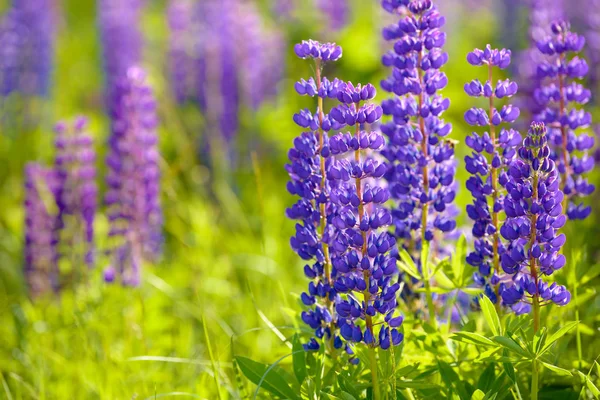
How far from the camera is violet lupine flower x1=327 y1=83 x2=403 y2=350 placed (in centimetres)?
212

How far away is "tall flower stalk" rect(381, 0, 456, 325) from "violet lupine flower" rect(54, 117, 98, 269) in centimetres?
197

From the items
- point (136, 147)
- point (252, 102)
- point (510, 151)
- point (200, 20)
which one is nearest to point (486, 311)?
point (510, 151)

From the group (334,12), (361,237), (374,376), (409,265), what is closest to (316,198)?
(361,237)

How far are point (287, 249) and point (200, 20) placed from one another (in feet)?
12.0

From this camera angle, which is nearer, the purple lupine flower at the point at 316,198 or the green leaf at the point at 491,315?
the green leaf at the point at 491,315

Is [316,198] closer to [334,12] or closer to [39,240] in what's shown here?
[39,240]

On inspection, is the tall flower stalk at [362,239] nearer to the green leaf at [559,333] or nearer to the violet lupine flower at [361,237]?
the violet lupine flower at [361,237]

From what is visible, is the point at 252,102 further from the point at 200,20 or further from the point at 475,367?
the point at 475,367

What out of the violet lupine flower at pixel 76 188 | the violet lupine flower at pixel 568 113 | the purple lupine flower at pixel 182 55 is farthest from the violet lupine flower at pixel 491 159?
the purple lupine flower at pixel 182 55

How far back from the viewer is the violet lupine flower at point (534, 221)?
212 cm

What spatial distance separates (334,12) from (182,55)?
150 cm

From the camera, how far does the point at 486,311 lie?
2139 millimetres

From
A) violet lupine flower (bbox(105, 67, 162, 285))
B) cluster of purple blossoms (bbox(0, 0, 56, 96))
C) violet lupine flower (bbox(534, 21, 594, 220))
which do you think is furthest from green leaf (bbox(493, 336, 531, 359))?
cluster of purple blossoms (bbox(0, 0, 56, 96))

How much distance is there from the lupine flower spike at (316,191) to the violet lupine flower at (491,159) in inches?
16.7
